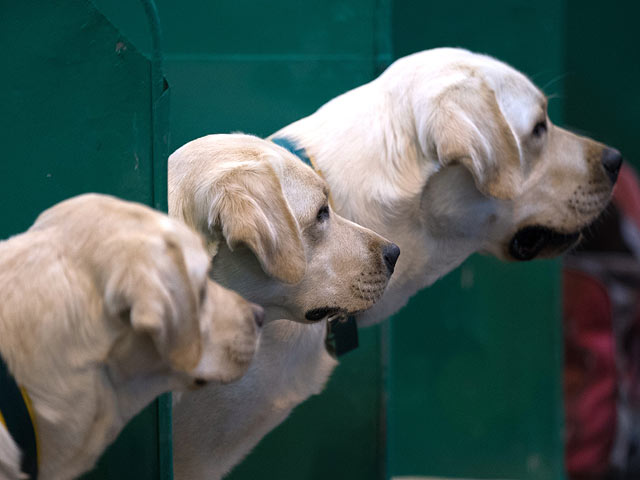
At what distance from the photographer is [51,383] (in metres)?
1.30

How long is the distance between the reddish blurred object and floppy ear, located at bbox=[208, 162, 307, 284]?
2327 millimetres

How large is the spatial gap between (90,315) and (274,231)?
0.45m

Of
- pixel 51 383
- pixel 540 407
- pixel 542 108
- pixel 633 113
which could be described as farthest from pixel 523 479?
pixel 51 383

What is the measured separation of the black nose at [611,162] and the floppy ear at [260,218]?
98 cm

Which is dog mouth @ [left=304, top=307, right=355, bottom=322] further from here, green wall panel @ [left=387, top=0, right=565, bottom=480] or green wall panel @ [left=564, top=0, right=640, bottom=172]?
green wall panel @ [left=564, top=0, right=640, bottom=172]

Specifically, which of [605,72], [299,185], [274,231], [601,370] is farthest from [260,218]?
[605,72]

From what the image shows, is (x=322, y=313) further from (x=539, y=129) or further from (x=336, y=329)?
(x=539, y=129)

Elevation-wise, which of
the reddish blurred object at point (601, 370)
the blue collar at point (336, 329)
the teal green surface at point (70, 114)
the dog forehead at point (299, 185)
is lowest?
the reddish blurred object at point (601, 370)

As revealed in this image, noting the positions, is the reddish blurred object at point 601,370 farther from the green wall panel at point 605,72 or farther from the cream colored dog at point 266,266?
the cream colored dog at point 266,266

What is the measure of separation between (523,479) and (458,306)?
78 cm

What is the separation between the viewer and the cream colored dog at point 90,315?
4.11 feet

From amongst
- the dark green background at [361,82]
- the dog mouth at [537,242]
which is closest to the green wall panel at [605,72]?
the dark green background at [361,82]

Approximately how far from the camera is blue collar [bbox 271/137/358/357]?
203 cm

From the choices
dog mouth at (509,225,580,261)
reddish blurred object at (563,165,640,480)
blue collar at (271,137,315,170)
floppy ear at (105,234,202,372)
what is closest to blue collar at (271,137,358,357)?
blue collar at (271,137,315,170)
